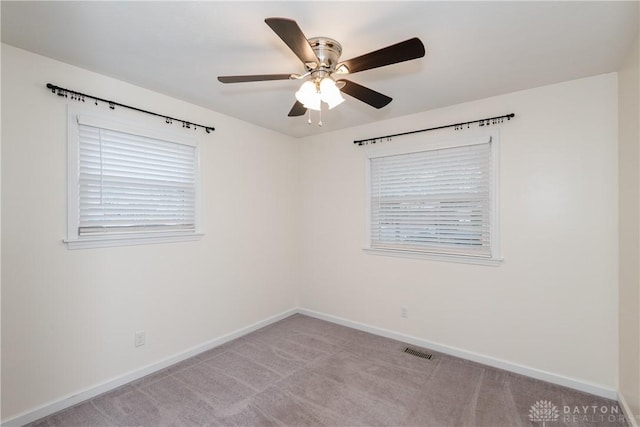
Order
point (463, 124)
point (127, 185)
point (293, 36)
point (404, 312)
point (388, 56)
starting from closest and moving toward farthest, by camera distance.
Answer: point (293, 36) < point (388, 56) < point (127, 185) < point (463, 124) < point (404, 312)

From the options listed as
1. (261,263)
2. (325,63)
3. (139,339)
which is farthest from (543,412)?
(139,339)

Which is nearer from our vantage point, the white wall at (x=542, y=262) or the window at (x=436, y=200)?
the white wall at (x=542, y=262)

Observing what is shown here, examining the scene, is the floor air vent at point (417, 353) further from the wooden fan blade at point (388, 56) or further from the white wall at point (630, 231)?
the wooden fan blade at point (388, 56)

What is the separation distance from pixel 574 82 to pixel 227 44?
2.67 metres

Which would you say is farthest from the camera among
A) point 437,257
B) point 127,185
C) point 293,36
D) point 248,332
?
point 248,332

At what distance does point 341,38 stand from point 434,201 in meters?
1.89

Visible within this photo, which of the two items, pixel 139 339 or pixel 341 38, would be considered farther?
pixel 139 339

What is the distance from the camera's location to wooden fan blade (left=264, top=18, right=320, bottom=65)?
4.05 ft

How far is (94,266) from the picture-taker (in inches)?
89.1

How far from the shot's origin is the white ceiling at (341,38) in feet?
5.16

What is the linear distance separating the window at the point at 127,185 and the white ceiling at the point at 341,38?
1.21 feet

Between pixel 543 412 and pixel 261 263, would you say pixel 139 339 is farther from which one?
pixel 543 412

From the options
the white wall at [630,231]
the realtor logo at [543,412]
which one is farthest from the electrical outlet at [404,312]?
the white wall at [630,231]

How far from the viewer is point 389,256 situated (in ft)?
10.9
